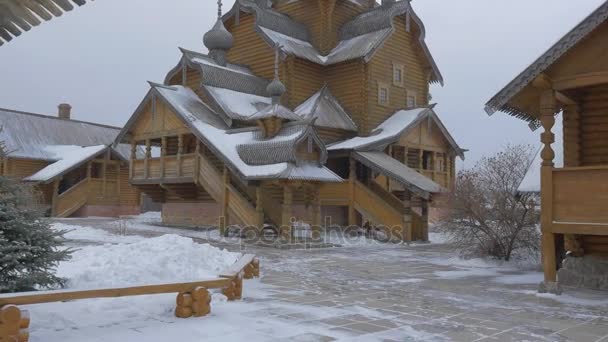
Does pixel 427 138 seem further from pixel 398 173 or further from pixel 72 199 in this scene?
pixel 72 199

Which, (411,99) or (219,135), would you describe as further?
(411,99)

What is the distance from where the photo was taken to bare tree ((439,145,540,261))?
1334cm

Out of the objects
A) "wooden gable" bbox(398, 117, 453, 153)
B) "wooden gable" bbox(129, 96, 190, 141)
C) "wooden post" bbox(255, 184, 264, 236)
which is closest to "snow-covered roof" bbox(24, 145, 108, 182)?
"wooden gable" bbox(129, 96, 190, 141)

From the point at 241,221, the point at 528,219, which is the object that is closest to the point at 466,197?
the point at 528,219

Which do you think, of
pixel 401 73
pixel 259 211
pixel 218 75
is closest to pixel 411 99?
pixel 401 73

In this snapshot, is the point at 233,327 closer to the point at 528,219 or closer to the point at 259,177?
the point at 528,219

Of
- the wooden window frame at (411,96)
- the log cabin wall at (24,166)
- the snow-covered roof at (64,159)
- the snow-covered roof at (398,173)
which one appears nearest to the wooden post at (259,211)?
the snow-covered roof at (398,173)

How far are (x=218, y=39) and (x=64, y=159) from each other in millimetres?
13018

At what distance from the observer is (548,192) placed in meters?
9.15

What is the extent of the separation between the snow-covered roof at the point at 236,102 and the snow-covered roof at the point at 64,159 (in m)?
11.9

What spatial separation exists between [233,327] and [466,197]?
364 inches

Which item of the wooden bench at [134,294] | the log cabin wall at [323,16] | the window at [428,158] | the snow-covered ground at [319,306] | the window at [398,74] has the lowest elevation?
the snow-covered ground at [319,306]

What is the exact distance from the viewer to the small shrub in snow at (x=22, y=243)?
5.91m

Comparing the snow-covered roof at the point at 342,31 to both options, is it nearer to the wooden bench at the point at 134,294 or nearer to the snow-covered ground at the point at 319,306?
the snow-covered ground at the point at 319,306
